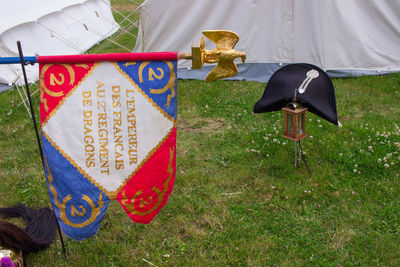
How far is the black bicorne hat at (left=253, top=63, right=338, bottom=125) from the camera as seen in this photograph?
3582mm

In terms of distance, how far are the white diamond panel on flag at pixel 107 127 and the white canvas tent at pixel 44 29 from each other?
3839 mm

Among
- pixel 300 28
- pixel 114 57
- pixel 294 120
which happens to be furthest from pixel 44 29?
pixel 114 57

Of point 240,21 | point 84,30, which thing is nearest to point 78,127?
point 240,21

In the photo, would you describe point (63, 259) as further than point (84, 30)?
No

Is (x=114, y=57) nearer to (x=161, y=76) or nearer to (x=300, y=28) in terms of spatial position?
(x=161, y=76)

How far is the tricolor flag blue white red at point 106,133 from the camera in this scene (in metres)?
2.52

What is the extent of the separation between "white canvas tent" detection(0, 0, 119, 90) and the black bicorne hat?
399cm

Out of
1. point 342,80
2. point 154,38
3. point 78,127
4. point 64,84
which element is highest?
point 64,84

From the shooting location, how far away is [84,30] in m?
9.82

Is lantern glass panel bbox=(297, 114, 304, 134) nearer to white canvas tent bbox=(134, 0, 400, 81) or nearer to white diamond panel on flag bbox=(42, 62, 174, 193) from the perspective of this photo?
white diamond panel on flag bbox=(42, 62, 174, 193)

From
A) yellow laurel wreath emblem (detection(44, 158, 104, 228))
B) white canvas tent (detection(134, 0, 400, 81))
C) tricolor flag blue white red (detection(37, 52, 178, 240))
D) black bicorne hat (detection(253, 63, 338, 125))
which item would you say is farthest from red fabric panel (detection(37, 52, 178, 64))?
white canvas tent (detection(134, 0, 400, 81))

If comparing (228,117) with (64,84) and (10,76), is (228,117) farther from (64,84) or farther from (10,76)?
(10,76)

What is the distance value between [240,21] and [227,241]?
4.48 m

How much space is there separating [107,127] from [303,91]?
190cm
